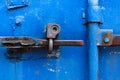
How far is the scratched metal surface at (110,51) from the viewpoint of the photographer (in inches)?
72.7

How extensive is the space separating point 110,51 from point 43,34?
0.45 metres

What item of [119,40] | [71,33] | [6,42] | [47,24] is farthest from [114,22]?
[6,42]

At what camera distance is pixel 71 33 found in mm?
1833

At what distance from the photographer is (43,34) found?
1800 mm

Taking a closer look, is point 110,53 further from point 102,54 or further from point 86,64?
point 86,64

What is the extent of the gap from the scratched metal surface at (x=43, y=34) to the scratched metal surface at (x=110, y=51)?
0.11m

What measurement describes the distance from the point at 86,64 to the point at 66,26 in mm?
273

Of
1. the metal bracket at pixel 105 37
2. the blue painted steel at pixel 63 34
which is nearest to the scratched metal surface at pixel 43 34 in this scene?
the blue painted steel at pixel 63 34

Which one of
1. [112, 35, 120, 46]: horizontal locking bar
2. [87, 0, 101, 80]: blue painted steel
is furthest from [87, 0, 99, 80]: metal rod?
[112, 35, 120, 46]: horizontal locking bar

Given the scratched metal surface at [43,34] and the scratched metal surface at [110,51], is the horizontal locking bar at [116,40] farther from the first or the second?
the scratched metal surface at [43,34]

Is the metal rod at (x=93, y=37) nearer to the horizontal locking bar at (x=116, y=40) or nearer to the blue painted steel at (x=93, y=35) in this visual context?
the blue painted steel at (x=93, y=35)

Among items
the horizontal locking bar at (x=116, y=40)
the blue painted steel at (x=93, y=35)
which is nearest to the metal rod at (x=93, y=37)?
the blue painted steel at (x=93, y=35)

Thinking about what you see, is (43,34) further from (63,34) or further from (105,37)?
(105,37)

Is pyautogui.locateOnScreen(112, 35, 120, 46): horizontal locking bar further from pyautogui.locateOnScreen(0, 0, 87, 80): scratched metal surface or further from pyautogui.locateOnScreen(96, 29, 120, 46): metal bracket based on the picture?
pyautogui.locateOnScreen(0, 0, 87, 80): scratched metal surface
